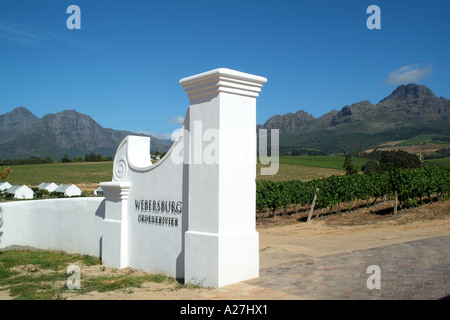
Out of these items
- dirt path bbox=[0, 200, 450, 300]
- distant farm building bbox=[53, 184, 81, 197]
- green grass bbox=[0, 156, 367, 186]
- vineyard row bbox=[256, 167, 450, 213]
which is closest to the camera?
dirt path bbox=[0, 200, 450, 300]

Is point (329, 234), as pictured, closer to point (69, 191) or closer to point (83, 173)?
point (69, 191)

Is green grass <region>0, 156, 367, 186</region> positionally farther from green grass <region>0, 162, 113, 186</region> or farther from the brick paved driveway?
the brick paved driveway

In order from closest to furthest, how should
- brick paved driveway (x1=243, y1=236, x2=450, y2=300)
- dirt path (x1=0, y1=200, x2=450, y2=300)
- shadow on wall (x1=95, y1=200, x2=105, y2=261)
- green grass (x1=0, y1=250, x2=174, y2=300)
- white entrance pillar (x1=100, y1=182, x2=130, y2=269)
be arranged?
brick paved driveway (x1=243, y1=236, x2=450, y2=300), dirt path (x1=0, y1=200, x2=450, y2=300), green grass (x1=0, y1=250, x2=174, y2=300), white entrance pillar (x1=100, y1=182, x2=130, y2=269), shadow on wall (x1=95, y1=200, x2=105, y2=261)

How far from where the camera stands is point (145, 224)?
7.62 meters

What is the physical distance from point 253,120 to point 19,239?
9.49m

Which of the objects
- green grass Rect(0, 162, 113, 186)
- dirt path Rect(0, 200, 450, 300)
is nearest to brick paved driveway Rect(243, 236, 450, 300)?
dirt path Rect(0, 200, 450, 300)

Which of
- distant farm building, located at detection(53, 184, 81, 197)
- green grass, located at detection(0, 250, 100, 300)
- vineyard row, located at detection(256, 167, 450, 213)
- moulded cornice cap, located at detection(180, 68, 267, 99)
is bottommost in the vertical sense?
green grass, located at detection(0, 250, 100, 300)

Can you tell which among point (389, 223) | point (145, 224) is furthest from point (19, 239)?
point (389, 223)

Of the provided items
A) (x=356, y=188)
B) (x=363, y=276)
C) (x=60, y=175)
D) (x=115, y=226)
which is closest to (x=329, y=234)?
(x=356, y=188)

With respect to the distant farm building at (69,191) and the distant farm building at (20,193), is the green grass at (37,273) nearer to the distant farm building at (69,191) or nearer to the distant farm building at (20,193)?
the distant farm building at (20,193)

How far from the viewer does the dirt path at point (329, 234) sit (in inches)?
236

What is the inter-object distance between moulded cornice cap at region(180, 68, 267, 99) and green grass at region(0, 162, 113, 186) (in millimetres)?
47785

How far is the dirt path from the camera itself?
600cm

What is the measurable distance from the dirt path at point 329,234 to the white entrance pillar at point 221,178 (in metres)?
0.58
